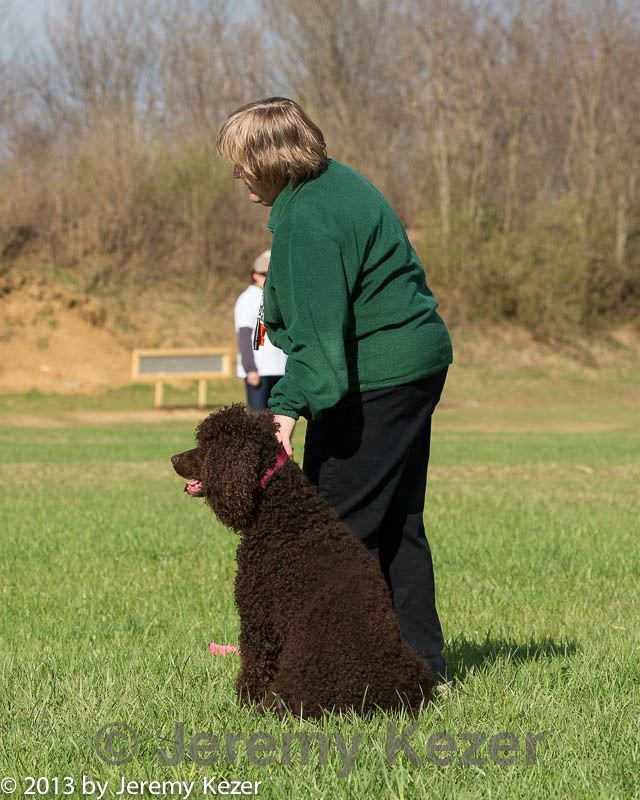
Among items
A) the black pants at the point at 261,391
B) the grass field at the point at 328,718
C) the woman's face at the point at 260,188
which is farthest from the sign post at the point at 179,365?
the woman's face at the point at 260,188

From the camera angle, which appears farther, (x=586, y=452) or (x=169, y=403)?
(x=169, y=403)

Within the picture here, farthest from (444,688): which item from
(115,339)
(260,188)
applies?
(115,339)

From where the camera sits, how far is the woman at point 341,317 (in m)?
3.65

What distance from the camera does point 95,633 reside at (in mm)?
5184

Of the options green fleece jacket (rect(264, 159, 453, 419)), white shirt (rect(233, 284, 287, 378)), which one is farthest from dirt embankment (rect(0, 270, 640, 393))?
green fleece jacket (rect(264, 159, 453, 419))

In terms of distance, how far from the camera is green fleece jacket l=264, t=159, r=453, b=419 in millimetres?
3637

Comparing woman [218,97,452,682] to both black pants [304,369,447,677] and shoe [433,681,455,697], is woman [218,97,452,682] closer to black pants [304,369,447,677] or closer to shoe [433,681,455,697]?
black pants [304,369,447,677]

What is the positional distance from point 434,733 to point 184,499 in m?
7.27

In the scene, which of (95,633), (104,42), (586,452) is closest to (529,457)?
(586,452)

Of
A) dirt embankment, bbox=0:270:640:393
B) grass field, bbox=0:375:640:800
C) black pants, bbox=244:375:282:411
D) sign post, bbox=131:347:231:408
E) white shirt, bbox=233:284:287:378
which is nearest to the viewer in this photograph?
grass field, bbox=0:375:640:800

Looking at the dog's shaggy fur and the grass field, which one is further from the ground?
the dog's shaggy fur

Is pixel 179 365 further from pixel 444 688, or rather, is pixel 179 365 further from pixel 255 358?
pixel 444 688

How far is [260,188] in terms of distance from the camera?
3.93 metres

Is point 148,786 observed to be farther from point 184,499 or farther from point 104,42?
point 104,42
